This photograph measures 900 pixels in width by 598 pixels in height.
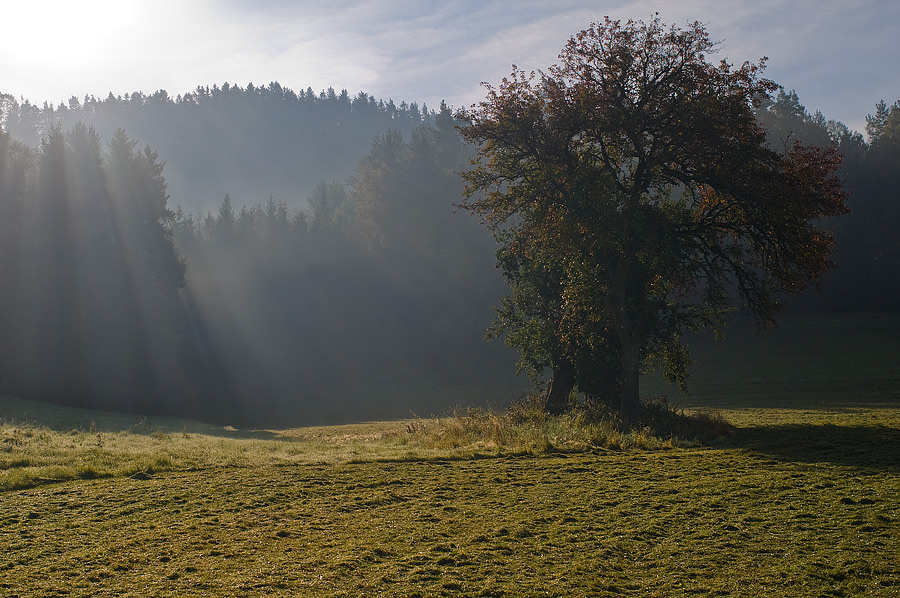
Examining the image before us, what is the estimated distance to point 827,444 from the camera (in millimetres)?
13586

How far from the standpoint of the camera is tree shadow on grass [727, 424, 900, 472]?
11578 millimetres

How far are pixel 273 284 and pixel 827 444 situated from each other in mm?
72875

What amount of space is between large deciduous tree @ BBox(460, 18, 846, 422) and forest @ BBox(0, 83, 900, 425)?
74.4ft

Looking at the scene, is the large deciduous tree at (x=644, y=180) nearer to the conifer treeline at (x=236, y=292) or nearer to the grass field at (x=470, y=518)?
the grass field at (x=470, y=518)

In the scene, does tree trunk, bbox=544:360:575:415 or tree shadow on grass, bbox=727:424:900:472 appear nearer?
tree shadow on grass, bbox=727:424:900:472

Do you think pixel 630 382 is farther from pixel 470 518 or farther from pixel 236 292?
pixel 236 292

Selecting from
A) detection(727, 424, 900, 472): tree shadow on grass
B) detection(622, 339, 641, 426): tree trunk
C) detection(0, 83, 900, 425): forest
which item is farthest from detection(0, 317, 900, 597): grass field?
detection(0, 83, 900, 425): forest

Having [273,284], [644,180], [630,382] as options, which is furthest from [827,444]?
[273,284]

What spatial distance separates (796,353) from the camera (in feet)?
175

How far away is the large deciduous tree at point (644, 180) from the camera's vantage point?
55.4 ft

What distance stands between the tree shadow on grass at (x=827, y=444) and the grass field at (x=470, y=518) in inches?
2.8

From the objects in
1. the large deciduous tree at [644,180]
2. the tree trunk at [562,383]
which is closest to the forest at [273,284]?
the tree trunk at [562,383]

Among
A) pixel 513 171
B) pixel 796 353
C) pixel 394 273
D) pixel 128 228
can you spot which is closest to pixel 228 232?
pixel 394 273

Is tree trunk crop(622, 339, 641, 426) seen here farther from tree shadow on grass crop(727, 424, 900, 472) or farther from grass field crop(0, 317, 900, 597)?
tree shadow on grass crop(727, 424, 900, 472)
